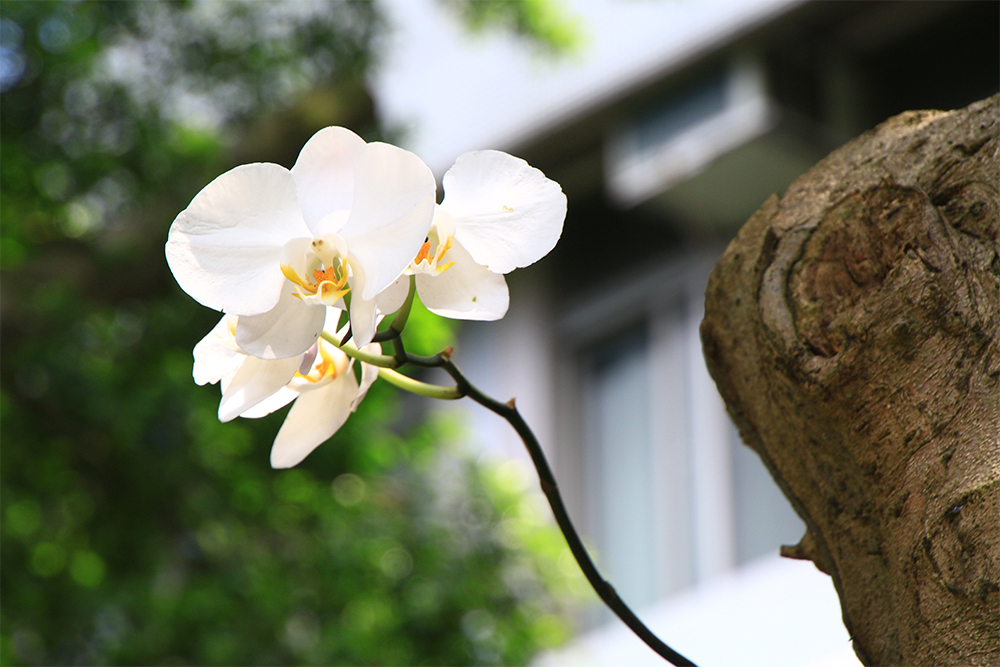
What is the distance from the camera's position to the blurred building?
2652mm

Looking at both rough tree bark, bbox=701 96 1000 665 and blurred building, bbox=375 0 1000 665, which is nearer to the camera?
rough tree bark, bbox=701 96 1000 665

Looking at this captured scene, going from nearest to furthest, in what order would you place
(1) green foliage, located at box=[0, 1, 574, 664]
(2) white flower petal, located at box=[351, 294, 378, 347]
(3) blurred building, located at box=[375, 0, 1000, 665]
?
1. (2) white flower petal, located at box=[351, 294, 378, 347]
2. (1) green foliage, located at box=[0, 1, 574, 664]
3. (3) blurred building, located at box=[375, 0, 1000, 665]

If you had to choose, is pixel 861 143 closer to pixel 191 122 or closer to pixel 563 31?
pixel 563 31

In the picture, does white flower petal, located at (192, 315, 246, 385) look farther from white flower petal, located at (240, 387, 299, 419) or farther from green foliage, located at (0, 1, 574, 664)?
green foliage, located at (0, 1, 574, 664)

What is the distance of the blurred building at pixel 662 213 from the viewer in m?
2.65

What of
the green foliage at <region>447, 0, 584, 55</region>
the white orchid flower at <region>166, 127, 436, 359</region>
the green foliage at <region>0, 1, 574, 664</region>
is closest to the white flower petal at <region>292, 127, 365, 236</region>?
the white orchid flower at <region>166, 127, 436, 359</region>

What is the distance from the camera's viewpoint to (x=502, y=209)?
52cm

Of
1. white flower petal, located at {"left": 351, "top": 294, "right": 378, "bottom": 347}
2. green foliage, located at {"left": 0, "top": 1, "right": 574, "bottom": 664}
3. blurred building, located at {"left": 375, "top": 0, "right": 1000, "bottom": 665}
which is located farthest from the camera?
blurred building, located at {"left": 375, "top": 0, "right": 1000, "bottom": 665}

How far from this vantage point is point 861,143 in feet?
2.06

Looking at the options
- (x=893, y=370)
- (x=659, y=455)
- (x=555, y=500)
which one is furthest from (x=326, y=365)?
(x=659, y=455)

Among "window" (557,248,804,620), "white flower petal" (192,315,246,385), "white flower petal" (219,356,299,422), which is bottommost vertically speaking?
"white flower petal" (219,356,299,422)

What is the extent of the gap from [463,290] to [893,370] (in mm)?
231

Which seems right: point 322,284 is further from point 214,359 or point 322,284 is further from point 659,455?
point 659,455

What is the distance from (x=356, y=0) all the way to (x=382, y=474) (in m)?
1.17
